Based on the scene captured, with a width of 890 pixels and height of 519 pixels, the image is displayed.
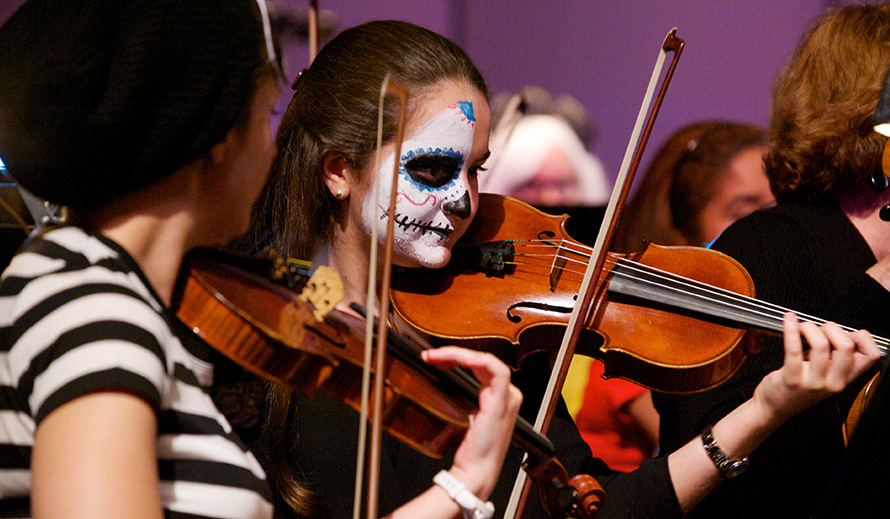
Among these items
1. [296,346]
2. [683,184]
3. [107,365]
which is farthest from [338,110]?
[683,184]

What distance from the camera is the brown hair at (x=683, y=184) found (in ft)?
7.40

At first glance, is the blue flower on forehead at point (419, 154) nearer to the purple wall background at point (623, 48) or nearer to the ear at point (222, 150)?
the ear at point (222, 150)

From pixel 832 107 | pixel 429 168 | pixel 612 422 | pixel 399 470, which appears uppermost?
pixel 832 107

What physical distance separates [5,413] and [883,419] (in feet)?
2.57

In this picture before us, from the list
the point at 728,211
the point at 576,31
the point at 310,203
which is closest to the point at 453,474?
the point at 310,203

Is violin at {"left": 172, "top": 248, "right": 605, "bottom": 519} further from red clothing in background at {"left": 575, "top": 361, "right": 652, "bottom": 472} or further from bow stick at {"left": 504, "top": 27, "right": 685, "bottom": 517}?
red clothing in background at {"left": 575, "top": 361, "right": 652, "bottom": 472}

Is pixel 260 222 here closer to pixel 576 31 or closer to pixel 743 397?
pixel 743 397

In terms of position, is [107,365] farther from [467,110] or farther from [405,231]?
[467,110]

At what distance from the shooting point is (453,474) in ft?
2.46

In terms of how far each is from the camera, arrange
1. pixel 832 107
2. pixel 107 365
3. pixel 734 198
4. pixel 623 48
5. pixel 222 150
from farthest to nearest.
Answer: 1. pixel 623 48
2. pixel 734 198
3. pixel 832 107
4. pixel 222 150
5. pixel 107 365

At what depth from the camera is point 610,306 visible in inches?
44.4

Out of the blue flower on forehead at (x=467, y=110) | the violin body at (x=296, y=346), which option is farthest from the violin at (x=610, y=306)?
the violin body at (x=296, y=346)

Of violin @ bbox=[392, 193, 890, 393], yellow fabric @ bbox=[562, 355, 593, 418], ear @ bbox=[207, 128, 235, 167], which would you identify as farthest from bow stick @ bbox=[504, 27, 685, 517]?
yellow fabric @ bbox=[562, 355, 593, 418]

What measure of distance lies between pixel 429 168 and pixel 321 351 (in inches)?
16.7
